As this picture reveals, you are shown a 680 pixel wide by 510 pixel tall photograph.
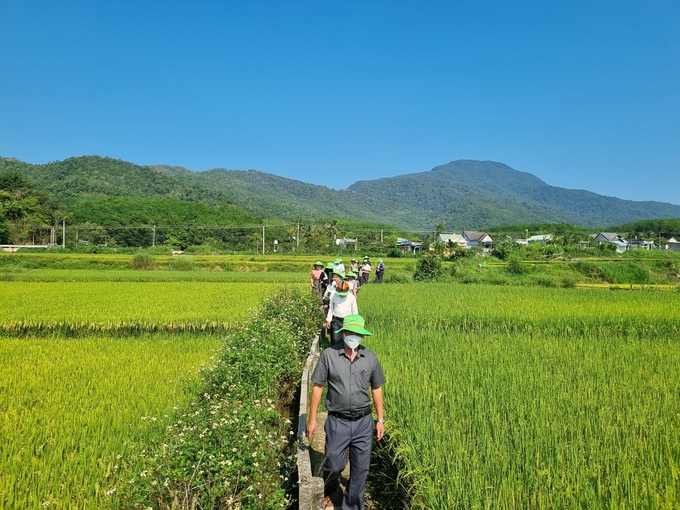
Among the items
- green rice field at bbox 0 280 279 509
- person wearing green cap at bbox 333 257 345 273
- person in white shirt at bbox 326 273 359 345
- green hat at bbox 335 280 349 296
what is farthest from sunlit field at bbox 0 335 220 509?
person wearing green cap at bbox 333 257 345 273

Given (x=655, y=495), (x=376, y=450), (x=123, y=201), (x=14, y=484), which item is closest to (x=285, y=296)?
(x=376, y=450)

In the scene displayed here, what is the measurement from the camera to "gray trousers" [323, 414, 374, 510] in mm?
3611

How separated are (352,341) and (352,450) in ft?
3.17

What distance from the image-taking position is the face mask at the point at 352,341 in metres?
3.55

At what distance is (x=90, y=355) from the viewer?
8.03m

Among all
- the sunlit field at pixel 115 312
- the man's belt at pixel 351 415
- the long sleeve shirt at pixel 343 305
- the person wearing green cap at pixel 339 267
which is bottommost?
the sunlit field at pixel 115 312

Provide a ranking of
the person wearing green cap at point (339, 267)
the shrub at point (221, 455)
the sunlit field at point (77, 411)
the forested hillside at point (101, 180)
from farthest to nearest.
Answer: the forested hillside at point (101, 180) < the person wearing green cap at point (339, 267) < the sunlit field at point (77, 411) < the shrub at point (221, 455)

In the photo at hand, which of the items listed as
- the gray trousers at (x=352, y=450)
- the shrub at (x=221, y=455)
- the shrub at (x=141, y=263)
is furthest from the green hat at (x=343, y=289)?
the shrub at (x=141, y=263)

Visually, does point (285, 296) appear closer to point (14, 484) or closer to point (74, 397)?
point (74, 397)

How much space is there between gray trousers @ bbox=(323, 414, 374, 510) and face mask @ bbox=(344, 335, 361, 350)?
63cm

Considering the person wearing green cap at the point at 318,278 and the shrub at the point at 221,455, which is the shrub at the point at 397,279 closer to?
the person wearing green cap at the point at 318,278

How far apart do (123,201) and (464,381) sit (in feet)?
336

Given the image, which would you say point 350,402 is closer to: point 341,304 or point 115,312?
point 341,304

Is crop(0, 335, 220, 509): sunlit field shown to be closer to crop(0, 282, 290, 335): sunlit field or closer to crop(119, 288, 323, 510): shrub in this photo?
crop(119, 288, 323, 510): shrub
